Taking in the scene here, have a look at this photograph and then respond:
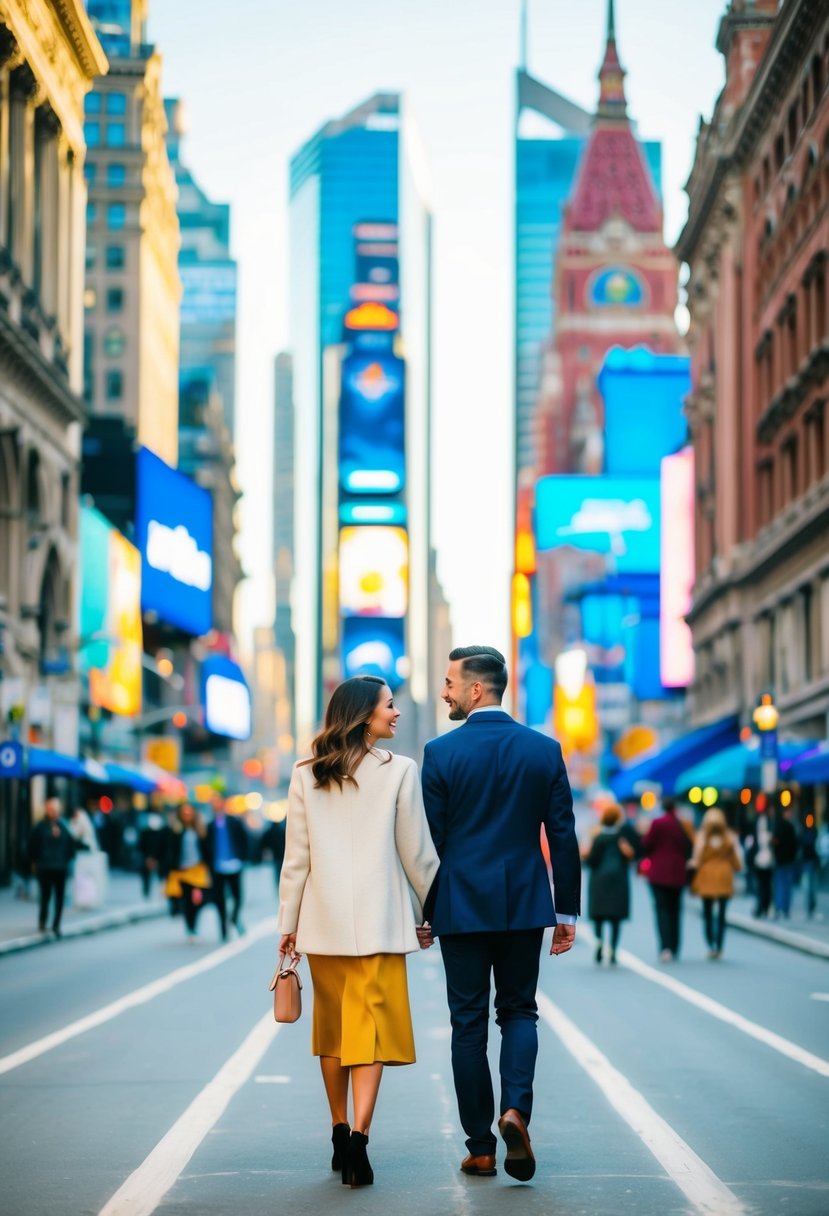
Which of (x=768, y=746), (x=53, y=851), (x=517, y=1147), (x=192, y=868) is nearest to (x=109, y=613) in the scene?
(x=768, y=746)

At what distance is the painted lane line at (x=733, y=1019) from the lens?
40.4 ft

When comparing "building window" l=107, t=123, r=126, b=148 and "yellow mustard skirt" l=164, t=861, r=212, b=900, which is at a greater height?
"building window" l=107, t=123, r=126, b=148

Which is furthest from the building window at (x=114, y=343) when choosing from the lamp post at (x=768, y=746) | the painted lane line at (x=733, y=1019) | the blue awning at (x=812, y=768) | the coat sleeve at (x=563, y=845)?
the coat sleeve at (x=563, y=845)

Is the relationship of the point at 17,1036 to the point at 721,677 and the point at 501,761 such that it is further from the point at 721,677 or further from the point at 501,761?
the point at 721,677

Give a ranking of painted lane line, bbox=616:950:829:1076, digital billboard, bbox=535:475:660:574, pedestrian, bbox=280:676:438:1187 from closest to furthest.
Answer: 1. pedestrian, bbox=280:676:438:1187
2. painted lane line, bbox=616:950:829:1076
3. digital billboard, bbox=535:475:660:574

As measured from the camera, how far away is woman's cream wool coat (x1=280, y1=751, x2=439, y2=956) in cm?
771

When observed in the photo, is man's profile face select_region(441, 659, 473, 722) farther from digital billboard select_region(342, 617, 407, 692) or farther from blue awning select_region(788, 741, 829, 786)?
digital billboard select_region(342, 617, 407, 692)

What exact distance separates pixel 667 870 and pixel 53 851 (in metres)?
8.39

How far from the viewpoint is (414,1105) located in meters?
10.4

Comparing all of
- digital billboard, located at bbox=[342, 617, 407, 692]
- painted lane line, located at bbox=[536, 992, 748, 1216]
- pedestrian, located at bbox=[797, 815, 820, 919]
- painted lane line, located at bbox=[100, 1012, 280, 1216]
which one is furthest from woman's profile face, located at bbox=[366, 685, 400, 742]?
digital billboard, located at bbox=[342, 617, 407, 692]

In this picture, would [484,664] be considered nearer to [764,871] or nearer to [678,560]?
[764,871]

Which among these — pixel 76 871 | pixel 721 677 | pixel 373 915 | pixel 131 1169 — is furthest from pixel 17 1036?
pixel 721 677

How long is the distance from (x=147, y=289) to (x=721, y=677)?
200 feet

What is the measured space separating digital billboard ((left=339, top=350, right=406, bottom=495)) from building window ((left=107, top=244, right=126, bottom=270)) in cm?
3205
